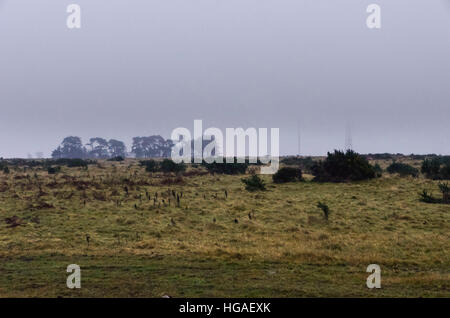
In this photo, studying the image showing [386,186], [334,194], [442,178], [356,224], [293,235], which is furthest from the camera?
[442,178]

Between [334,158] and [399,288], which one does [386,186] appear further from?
[399,288]

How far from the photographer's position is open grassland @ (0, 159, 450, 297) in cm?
790

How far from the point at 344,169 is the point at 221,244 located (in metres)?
19.4

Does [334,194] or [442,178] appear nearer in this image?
[334,194]

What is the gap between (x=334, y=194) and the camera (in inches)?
869

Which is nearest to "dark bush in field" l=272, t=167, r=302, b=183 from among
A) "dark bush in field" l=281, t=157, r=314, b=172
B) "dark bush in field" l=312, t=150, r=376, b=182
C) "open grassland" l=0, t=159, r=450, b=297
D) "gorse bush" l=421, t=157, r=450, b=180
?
"dark bush in field" l=312, t=150, r=376, b=182

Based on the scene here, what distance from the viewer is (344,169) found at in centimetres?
2806

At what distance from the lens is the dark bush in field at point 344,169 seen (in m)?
27.3

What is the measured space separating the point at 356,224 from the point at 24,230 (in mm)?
14204

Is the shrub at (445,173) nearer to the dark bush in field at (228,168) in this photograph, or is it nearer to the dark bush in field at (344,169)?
the dark bush in field at (344,169)

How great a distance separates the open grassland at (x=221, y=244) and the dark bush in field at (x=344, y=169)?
207 inches

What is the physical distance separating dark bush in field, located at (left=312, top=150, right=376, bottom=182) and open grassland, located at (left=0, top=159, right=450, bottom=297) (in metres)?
5.26

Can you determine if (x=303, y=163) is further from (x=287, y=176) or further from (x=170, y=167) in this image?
(x=287, y=176)
